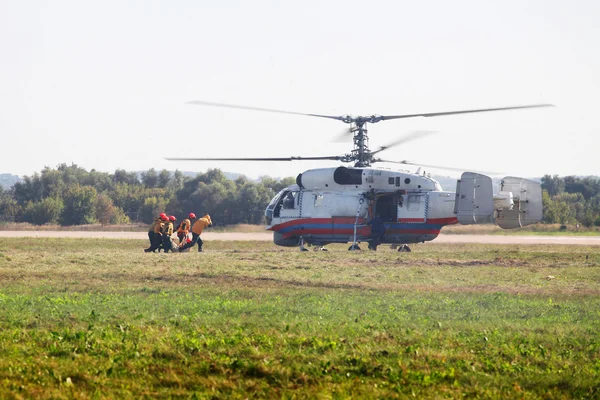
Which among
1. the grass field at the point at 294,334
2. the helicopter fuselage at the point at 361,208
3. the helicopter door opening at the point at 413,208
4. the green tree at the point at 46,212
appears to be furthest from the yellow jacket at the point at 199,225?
the green tree at the point at 46,212

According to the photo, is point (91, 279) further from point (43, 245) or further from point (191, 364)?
point (43, 245)

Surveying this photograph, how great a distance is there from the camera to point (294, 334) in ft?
44.6

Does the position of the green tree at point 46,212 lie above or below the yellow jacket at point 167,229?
above

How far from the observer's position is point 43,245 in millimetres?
39188

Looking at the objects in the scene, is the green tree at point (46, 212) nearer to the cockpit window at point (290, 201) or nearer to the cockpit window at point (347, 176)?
the cockpit window at point (290, 201)

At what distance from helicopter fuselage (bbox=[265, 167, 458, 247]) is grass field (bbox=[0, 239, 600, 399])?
10.8 metres

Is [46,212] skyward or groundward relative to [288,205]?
skyward

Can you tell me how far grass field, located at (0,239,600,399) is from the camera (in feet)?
35.5

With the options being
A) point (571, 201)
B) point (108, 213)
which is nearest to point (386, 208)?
point (108, 213)

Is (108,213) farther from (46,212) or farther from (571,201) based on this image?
(571,201)

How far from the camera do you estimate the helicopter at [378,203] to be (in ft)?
111

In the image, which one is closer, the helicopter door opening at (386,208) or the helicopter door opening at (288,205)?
the helicopter door opening at (386,208)

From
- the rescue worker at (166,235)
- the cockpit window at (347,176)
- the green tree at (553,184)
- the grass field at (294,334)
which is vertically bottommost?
the grass field at (294,334)

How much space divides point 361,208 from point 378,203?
2.34 ft
